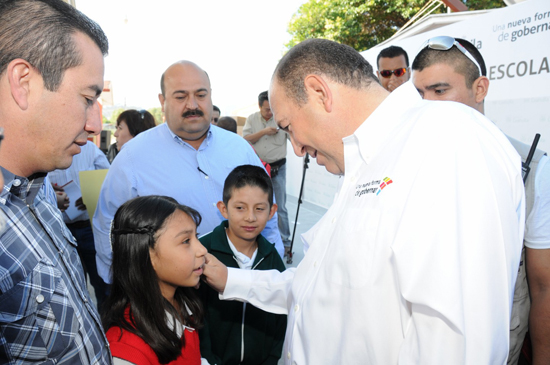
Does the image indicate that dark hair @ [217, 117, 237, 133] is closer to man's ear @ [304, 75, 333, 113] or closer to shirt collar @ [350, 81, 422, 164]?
man's ear @ [304, 75, 333, 113]

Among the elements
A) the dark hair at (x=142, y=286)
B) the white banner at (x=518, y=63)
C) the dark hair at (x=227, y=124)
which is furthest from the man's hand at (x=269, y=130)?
the dark hair at (x=142, y=286)

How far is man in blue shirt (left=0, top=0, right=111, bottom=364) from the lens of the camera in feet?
3.35

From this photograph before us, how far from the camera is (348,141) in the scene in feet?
4.78

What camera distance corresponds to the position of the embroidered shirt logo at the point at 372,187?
122 centimetres

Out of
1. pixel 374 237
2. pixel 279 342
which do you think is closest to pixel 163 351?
pixel 279 342

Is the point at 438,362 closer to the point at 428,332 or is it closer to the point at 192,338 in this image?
the point at 428,332

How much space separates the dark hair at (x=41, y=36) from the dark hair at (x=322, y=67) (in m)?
0.75

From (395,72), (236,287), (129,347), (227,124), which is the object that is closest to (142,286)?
(129,347)

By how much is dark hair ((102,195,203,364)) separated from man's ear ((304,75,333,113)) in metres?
1.02

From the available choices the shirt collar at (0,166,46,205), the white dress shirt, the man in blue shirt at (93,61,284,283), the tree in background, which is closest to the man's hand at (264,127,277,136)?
the man in blue shirt at (93,61,284,283)

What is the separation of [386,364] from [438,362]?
19cm

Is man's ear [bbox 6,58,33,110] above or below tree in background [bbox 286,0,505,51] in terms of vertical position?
below

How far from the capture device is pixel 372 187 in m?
1.26

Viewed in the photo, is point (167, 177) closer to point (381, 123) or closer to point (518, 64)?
point (381, 123)
